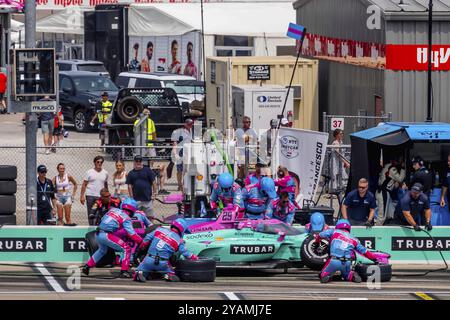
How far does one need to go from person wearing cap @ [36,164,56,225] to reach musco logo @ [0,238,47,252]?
189 centimetres

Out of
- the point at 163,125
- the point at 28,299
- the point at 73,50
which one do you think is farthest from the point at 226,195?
the point at 73,50

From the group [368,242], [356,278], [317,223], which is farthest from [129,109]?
[356,278]

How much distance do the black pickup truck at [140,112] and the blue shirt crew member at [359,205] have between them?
402 inches

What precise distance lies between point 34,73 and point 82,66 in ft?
81.4

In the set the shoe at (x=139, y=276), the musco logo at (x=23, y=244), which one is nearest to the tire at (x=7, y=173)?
the musco logo at (x=23, y=244)

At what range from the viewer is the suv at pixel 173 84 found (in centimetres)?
3912

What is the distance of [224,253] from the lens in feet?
63.5

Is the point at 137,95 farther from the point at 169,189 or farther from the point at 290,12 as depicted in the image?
the point at 290,12

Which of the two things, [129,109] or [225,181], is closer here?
[225,181]

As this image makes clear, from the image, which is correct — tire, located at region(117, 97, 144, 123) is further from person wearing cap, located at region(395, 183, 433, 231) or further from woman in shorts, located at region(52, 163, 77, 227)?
person wearing cap, located at region(395, 183, 433, 231)

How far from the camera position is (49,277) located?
19.2 meters

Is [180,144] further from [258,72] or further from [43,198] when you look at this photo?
[258,72]

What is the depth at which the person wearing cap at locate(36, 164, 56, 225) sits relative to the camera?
73.1 feet
